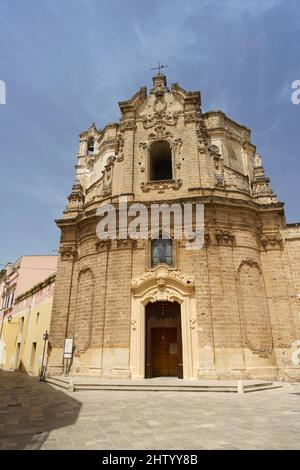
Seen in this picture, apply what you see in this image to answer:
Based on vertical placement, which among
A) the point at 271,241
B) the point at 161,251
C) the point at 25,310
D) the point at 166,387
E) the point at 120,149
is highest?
the point at 120,149

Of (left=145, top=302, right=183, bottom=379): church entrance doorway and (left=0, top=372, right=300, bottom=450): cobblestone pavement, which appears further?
(left=145, top=302, right=183, bottom=379): church entrance doorway

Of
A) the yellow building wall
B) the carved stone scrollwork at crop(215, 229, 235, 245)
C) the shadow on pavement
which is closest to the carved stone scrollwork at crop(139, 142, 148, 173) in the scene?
the carved stone scrollwork at crop(215, 229, 235, 245)

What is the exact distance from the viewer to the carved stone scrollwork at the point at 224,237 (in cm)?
1541

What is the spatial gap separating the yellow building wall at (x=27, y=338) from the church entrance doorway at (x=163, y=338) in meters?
8.22

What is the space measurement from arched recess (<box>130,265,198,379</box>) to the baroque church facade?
0.15 feet

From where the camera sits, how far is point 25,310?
26141 millimetres

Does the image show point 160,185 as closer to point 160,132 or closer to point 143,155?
point 143,155

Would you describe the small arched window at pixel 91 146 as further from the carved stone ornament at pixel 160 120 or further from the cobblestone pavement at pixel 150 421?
the cobblestone pavement at pixel 150 421

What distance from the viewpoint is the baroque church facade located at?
13922mm

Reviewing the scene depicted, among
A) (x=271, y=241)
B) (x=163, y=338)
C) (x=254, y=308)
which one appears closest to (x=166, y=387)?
(x=163, y=338)

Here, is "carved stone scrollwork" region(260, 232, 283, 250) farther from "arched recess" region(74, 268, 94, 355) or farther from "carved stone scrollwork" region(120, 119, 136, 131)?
"carved stone scrollwork" region(120, 119, 136, 131)

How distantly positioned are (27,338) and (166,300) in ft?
47.5
